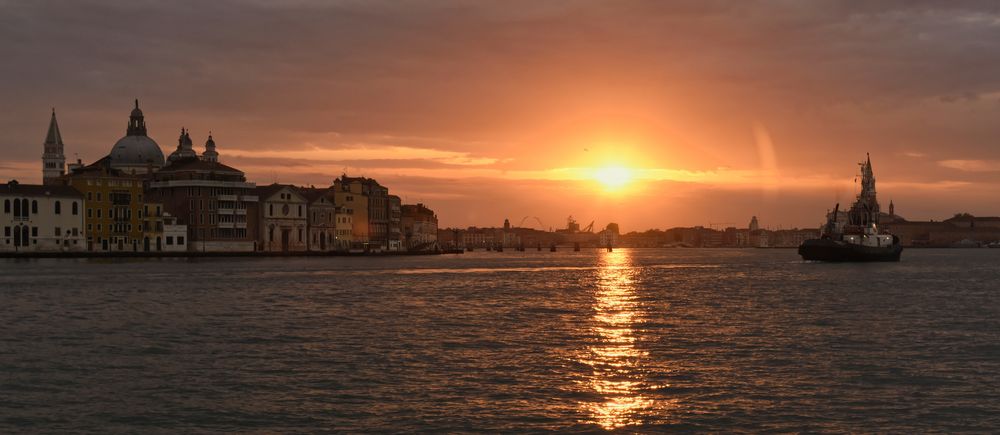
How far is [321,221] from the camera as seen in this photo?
193500 mm

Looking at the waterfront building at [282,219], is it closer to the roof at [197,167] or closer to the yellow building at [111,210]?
the roof at [197,167]

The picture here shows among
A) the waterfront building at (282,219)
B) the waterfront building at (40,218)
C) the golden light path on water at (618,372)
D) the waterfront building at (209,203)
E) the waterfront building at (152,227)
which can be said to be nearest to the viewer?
the golden light path on water at (618,372)

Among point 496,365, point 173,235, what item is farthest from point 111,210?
point 496,365

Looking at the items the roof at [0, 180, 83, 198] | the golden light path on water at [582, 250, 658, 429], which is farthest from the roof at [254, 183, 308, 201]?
the golden light path on water at [582, 250, 658, 429]

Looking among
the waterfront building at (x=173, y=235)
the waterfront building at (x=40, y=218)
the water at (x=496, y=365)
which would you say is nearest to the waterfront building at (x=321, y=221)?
the waterfront building at (x=173, y=235)

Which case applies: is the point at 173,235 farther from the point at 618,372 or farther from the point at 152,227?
the point at 618,372

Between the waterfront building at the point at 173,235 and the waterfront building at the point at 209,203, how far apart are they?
5.48 feet

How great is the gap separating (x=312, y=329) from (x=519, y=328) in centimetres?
877

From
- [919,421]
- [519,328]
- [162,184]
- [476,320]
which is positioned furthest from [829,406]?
[162,184]

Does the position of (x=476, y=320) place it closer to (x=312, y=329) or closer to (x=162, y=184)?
(x=312, y=329)

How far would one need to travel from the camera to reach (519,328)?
1693 inches

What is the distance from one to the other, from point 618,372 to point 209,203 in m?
152

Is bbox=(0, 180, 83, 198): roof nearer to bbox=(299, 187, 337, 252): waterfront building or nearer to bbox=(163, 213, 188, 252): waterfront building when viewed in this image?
bbox=(163, 213, 188, 252): waterfront building

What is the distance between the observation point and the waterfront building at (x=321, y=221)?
190875mm
